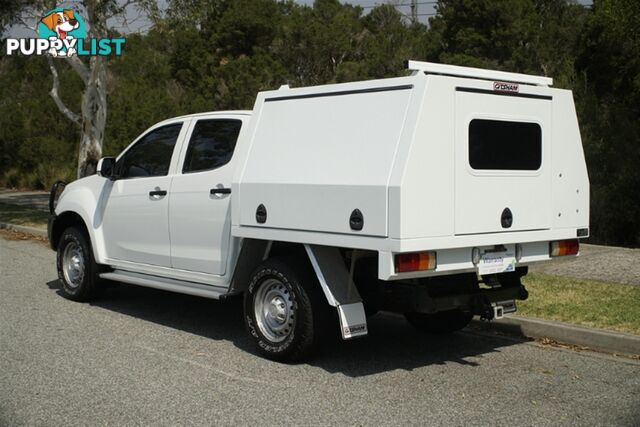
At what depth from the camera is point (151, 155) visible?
8.65 meters

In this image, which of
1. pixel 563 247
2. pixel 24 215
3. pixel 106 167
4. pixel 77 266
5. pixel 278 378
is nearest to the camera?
pixel 278 378

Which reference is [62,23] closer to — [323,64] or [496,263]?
[496,263]

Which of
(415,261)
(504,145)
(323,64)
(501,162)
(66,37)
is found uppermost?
(323,64)

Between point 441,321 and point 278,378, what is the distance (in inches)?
82.1

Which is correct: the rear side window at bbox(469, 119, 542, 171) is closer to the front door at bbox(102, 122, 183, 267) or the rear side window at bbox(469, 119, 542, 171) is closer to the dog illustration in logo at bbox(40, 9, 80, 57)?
the front door at bbox(102, 122, 183, 267)

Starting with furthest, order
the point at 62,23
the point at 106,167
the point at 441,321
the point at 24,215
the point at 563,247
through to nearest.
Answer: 1. the point at 24,215
2. the point at 62,23
3. the point at 106,167
4. the point at 441,321
5. the point at 563,247

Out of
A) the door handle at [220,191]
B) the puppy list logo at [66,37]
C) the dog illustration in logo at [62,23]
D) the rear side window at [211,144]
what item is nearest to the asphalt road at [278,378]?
the door handle at [220,191]

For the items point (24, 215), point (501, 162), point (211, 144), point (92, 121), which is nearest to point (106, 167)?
point (211, 144)

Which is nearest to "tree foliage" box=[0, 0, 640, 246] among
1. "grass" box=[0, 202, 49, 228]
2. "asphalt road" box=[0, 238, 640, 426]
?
"grass" box=[0, 202, 49, 228]

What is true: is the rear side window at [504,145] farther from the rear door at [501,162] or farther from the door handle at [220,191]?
the door handle at [220,191]

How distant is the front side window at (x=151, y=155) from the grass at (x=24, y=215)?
8.45 metres

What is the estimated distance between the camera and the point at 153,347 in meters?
7.43

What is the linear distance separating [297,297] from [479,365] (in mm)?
1654

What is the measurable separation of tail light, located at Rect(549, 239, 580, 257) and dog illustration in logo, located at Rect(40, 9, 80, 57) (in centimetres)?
1359
